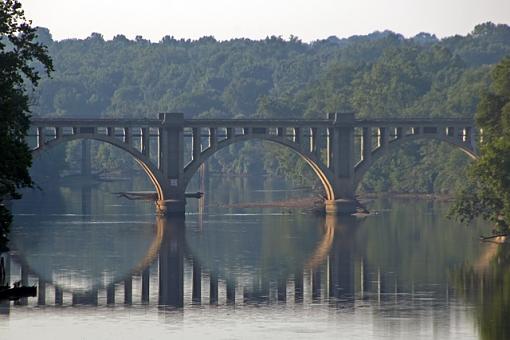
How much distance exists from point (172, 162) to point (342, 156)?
627 inches

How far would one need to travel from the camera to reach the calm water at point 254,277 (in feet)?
262

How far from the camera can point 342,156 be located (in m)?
151

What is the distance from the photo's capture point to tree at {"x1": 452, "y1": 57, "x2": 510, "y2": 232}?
111 metres

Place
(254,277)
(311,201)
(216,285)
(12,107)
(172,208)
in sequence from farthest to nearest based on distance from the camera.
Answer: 1. (311,201)
2. (172,208)
3. (254,277)
4. (216,285)
5. (12,107)

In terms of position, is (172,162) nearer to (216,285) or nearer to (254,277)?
(254,277)

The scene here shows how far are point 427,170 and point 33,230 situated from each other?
6499 cm

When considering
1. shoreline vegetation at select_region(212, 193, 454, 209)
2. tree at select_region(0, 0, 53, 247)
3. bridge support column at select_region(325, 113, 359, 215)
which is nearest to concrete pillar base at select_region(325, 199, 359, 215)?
bridge support column at select_region(325, 113, 359, 215)

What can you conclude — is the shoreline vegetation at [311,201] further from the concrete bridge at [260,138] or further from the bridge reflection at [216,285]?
the bridge reflection at [216,285]

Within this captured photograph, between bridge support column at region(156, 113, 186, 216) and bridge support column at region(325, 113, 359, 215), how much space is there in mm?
13803

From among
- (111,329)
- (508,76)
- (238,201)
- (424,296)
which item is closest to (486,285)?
(424,296)

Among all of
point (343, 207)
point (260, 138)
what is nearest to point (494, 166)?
point (343, 207)

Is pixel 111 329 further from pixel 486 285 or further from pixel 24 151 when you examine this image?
pixel 486 285

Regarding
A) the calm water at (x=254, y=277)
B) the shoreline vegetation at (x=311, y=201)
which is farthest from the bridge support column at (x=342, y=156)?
the calm water at (x=254, y=277)

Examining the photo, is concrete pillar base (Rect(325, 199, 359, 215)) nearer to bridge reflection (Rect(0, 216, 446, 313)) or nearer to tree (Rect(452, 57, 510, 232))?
tree (Rect(452, 57, 510, 232))
